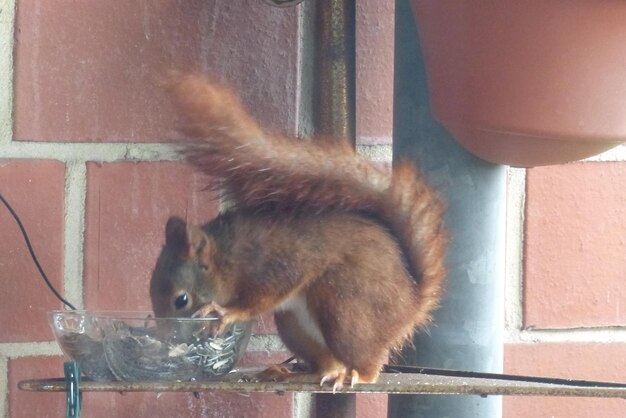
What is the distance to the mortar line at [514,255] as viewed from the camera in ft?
3.68

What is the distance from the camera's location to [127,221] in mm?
1050

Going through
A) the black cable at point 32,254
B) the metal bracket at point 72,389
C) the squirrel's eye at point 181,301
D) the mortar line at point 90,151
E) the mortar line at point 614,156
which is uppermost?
the mortar line at point 614,156

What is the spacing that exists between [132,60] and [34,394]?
33 cm

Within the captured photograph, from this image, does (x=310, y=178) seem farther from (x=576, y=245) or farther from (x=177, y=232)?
(x=576, y=245)

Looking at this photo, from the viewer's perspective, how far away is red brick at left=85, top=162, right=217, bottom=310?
3.41 ft

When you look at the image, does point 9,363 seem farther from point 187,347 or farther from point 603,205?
point 603,205

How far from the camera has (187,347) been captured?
89cm

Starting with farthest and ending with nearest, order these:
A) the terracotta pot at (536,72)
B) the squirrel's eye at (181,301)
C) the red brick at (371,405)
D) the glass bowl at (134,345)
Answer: the red brick at (371,405), the squirrel's eye at (181,301), the glass bowl at (134,345), the terracotta pot at (536,72)

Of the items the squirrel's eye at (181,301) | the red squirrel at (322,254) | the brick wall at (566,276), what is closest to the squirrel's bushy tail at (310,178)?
the red squirrel at (322,254)

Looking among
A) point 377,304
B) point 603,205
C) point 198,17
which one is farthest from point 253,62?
point 603,205

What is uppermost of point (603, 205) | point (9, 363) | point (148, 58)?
point (148, 58)

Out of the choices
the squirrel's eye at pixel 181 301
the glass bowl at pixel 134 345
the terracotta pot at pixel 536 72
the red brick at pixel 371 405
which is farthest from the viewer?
the red brick at pixel 371 405

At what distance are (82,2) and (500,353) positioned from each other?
504mm

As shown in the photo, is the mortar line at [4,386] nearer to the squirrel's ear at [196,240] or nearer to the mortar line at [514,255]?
the squirrel's ear at [196,240]
